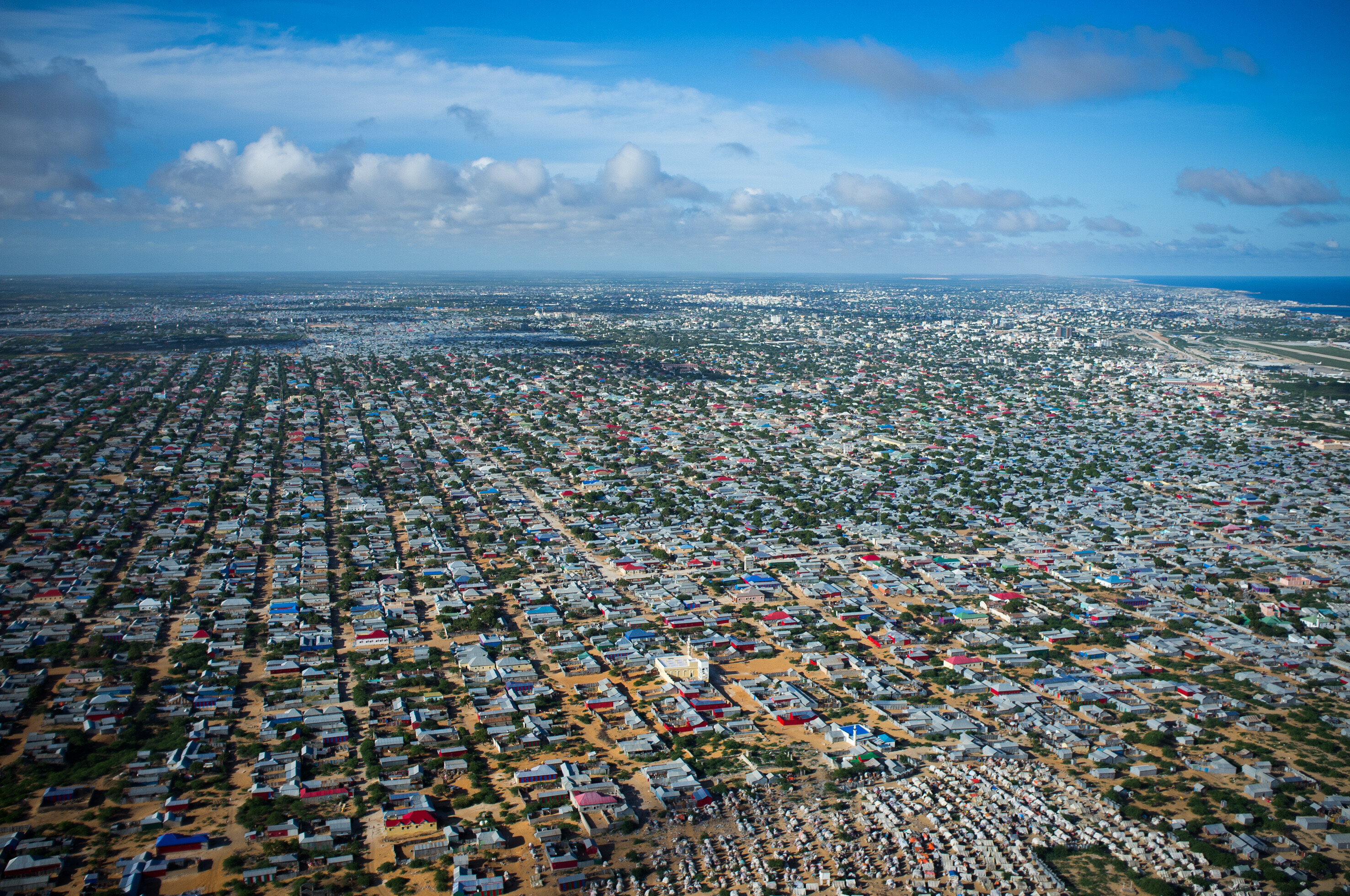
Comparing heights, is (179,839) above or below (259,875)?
above

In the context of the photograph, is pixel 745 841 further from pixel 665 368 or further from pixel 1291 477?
pixel 665 368

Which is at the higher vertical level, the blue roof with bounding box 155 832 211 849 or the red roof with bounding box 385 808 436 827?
the blue roof with bounding box 155 832 211 849

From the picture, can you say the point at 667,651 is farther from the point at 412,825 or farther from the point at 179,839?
the point at 179,839

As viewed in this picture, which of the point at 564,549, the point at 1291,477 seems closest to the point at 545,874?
the point at 564,549

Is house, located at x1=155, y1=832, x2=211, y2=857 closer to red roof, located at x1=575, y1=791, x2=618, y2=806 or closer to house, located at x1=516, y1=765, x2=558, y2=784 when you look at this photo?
house, located at x1=516, y1=765, x2=558, y2=784

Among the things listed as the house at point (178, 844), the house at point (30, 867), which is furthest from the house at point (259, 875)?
the house at point (30, 867)

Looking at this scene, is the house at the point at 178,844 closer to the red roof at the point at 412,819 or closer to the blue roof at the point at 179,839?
the blue roof at the point at 179,839

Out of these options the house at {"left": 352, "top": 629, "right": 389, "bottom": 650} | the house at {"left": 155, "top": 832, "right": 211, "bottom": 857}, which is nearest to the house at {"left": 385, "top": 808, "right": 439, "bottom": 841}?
the house at {"left": 155, "top": 832, "right": 211, "bottom": 857}

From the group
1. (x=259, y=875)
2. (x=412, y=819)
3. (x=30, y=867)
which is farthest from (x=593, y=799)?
(x=30, y=867)
